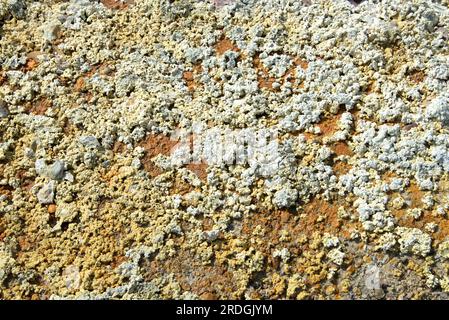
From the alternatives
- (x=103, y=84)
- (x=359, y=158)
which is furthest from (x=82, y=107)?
(x=359, y=158)

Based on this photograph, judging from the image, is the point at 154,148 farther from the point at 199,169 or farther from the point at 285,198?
the point at 285,198

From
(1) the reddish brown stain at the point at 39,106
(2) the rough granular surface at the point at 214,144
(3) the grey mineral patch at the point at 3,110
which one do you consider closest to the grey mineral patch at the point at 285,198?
(2) the rough granular surface at the point at 214,144

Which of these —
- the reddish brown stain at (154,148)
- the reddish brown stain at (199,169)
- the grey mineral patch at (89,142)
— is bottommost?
the reddish brown stain at (199,169)

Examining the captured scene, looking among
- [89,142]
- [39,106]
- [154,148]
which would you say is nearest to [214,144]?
[154,148]

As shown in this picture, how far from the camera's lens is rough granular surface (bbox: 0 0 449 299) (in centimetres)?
270

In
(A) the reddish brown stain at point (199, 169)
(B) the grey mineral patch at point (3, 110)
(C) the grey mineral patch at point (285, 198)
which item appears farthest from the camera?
(B) the grey mineral patch at point (3, 110)

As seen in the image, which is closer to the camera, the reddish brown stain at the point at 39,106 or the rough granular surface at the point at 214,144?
the rough granular surface at the point at 214,144

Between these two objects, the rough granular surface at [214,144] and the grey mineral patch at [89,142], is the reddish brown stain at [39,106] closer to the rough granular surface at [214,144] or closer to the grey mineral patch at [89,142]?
the rough granular surface at [214,144]

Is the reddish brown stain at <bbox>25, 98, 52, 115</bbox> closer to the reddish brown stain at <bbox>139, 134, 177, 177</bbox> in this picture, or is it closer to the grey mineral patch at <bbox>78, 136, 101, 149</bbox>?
the grey mineral patch at <bbox>78, 136, 101, 149</bbox>

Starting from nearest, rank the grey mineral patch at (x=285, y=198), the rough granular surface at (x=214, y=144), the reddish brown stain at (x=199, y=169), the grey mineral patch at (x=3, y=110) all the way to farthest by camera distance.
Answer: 1. the rough granular surface at (x=214, y=144)
2. the grey mineral patch at (x=285, y=198)
3. the reddish brown stain at (x=199, y=169)
4. the grey mineral patch at (x=3, y=110)

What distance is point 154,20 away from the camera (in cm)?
352

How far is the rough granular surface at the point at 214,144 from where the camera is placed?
2.70 meters

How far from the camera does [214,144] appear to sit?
9.87ft

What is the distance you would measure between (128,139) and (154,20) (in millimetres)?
865
